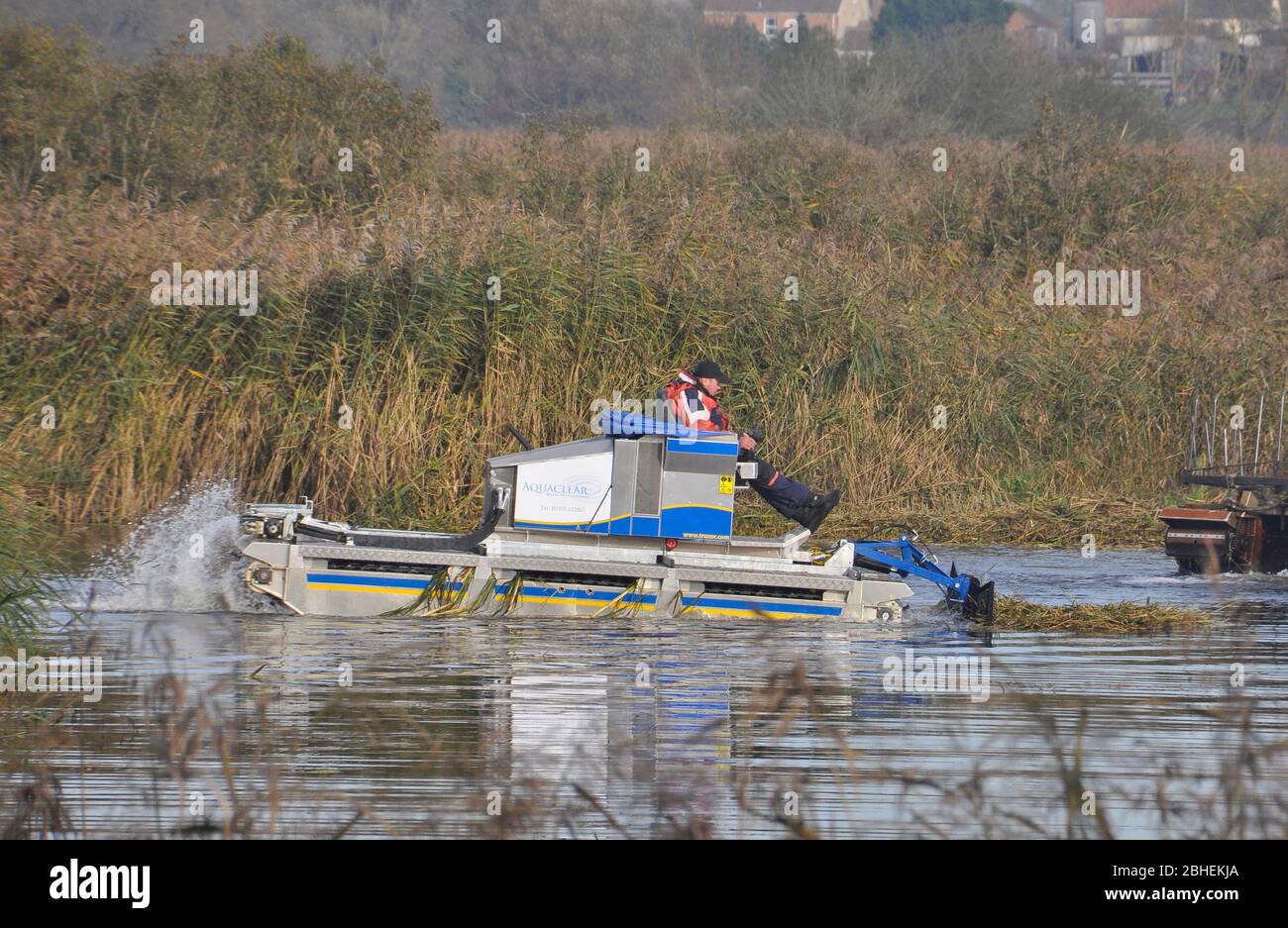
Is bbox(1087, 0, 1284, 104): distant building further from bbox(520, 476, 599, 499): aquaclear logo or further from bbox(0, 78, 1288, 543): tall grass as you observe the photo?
bbox(520, 476, 599, 499): aquaclear logo

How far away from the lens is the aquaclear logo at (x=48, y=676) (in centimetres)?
998

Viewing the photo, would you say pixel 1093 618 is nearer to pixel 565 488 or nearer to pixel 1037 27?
pixel 565 488

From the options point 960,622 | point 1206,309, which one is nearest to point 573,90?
point 1206,309

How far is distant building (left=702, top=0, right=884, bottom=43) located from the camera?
289 feet

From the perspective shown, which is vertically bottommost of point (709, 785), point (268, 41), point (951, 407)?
point (709, 785)

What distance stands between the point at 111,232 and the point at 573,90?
41099 mm

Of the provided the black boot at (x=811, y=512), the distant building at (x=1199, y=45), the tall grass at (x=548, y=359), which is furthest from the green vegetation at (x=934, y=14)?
the black boot at (x=811, y=512)

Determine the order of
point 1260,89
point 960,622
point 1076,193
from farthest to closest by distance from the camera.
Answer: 1. point 1260,89
2. point 1076,193
3. point 960,622

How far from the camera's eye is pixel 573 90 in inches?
2368

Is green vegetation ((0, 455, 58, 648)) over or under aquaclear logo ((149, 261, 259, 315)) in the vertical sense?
under

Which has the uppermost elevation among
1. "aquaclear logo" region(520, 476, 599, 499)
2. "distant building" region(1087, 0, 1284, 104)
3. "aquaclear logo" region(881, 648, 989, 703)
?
"distant building" region(1087, 0, 1284, 104)

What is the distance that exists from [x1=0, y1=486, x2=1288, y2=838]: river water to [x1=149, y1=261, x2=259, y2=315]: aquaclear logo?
455 cm

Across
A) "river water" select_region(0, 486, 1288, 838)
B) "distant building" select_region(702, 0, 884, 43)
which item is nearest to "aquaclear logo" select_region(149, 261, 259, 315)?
"river water" select_region(0, 486, 1288, 838)
